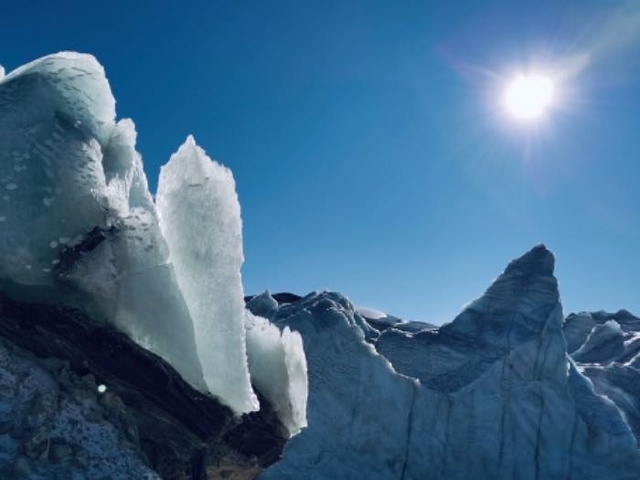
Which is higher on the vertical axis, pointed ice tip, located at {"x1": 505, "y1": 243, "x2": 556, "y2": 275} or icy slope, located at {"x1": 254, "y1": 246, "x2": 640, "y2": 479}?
pointed ice tip, located at {"x1": 505, "y1": 243, "x2": 556, "y2": 275}

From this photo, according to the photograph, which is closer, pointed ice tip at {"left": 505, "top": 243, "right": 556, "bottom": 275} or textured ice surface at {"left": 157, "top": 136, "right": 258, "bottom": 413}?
textured ice surface at {"left": 157, "top": 136, "right": 258, "bottom": 413}

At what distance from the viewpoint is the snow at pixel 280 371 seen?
612 centimetres

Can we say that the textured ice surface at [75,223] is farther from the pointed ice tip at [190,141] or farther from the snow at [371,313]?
the snow at [371,313]

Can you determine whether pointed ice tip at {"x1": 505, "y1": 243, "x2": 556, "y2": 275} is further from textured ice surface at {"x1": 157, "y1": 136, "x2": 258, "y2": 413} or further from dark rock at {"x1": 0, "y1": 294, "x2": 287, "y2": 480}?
dark rock at {"x1": 0, "y1": 294, "x2": 287, "y2": 480}

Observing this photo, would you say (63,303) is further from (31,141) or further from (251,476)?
(251,476)

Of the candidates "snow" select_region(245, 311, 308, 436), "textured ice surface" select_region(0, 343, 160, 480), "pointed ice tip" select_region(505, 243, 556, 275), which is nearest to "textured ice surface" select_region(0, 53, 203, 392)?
"textured ice surface" select_region(0, 343, 160, 480)

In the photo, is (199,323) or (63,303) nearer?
(63,303)

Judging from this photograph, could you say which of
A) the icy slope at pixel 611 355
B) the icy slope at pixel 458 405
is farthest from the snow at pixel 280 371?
the icy slope at pixel 611 355

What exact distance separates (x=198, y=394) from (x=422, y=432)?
785 inches

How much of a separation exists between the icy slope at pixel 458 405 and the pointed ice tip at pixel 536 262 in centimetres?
57

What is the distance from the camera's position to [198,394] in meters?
4.88

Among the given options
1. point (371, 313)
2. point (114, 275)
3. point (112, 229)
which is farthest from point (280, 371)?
point (371, 313)

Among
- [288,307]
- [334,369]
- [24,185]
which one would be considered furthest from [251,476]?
[288,307]

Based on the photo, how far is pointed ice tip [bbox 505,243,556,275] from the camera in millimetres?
28219
